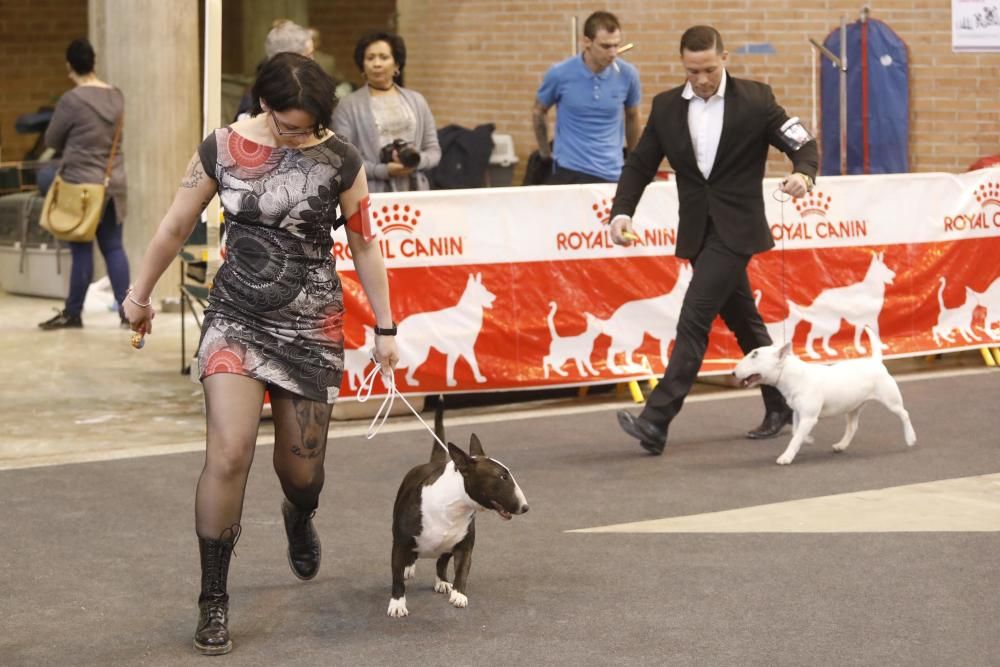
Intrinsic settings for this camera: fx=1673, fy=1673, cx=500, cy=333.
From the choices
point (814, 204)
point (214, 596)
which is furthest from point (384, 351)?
point (814, 204)

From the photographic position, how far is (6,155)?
19469 millimetres

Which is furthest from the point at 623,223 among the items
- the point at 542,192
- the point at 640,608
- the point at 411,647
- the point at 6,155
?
the point at 6,155

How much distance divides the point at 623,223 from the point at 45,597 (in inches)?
117

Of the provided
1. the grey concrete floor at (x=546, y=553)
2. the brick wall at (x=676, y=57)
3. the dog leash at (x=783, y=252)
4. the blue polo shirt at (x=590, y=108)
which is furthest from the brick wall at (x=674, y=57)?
the grey concrete floor at (x=546, y=553)

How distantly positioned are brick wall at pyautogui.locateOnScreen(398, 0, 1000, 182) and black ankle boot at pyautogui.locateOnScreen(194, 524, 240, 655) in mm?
8297

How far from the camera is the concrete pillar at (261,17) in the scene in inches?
733

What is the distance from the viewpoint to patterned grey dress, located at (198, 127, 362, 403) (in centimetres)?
467

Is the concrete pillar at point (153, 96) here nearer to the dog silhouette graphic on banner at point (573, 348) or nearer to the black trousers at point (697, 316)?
the dog silhouette graphic on banner at point (573, 348)

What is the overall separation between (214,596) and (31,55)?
16.1 meters

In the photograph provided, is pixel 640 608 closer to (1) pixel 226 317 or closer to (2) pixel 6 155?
(1) pixel 226 317

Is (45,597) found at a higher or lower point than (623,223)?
lower

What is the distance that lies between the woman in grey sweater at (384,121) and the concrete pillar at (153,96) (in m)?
3.87

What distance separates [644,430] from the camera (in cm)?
734

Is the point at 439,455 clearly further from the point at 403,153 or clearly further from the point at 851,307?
the point at 851,307
